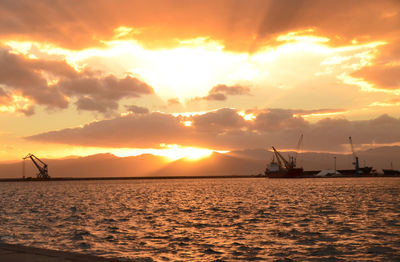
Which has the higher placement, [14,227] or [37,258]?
[37,258]

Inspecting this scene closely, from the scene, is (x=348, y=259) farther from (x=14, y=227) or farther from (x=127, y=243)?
(x=14, y=227)

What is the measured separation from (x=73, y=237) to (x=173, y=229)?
10.0 metres

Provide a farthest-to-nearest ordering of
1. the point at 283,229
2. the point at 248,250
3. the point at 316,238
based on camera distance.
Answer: the point at 283,229 < the point at 316,238 < the point at 248,250

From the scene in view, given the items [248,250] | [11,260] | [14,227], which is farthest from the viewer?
[14,227]

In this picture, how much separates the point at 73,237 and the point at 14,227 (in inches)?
479

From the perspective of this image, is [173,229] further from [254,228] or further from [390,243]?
[390,243]

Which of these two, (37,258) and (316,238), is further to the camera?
(316,238)

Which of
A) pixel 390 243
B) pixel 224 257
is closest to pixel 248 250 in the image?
pixel 224 257

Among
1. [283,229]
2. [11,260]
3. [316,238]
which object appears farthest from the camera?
[283,229]

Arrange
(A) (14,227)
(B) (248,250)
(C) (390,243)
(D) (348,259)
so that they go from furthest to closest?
(A) (14,227) < (C) (390,243) < (B) (248,250) < (D) (348,259)

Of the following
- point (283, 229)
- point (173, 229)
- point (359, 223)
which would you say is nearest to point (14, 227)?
point (173, 229)

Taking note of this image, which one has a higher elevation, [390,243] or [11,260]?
[11,260]

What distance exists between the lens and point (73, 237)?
35906mm

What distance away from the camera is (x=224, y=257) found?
26.9 meters
